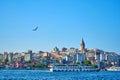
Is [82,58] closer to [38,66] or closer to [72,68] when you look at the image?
[38,66]

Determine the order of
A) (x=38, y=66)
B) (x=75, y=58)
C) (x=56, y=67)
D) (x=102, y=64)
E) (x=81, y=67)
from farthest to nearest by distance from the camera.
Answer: (x=75, y=58), (x=102, y=64), (x=38, y=66), (x=81, y=67), (x=56, y=67)

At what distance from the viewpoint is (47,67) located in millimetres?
168500

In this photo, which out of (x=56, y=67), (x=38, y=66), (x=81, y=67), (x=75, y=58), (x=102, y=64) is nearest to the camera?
(x=56, y=67)

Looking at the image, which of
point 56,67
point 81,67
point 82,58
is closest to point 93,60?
point 82,58

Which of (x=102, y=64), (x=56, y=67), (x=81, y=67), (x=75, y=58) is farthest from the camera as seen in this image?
(x=75, y=58)

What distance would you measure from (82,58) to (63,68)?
55.6 m

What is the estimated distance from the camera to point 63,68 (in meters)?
140

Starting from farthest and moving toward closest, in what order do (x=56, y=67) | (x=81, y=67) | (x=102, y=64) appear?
(x=102, y=64) < (x=81, y=67) < (x=56, y=67)

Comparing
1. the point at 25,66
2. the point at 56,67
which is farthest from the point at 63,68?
the point at 25,66

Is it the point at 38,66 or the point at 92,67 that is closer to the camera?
the point at 92,67

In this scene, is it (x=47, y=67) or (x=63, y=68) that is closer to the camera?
(x=63, y=68)

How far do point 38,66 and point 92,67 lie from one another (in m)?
22.7

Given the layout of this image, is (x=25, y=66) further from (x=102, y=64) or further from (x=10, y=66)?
(x=102, y=64)

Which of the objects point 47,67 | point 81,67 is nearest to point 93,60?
point 47,67
